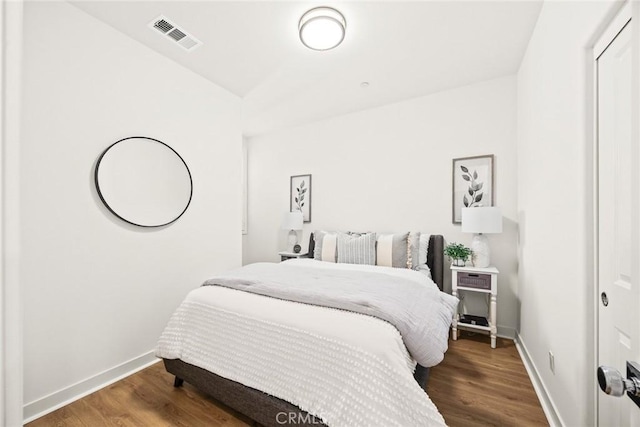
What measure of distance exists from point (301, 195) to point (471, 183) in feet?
7.47

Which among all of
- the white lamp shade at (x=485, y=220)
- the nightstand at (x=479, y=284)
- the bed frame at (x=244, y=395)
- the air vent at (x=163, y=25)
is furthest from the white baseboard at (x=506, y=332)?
the air vent at (x=163, y=25)

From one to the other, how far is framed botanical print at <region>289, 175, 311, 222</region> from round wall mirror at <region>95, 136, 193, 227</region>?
1811mm

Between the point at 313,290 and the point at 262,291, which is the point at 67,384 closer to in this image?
the point at 262,291

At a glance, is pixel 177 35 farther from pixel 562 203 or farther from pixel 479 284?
pixel 479 284

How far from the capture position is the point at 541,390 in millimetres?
1893

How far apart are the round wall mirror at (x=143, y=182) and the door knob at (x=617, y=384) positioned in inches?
107

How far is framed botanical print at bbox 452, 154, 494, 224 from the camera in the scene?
3.00 meters

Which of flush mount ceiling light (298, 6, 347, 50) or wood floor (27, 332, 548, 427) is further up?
flush mount ceiling light (298, 6, 347, 50)

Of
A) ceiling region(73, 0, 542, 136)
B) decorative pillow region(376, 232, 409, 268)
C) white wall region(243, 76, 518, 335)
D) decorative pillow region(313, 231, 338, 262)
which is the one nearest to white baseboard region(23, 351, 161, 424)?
decorative pillow region(313, 231, 338, 262)

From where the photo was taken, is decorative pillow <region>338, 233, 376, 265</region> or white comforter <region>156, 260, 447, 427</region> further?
decorative pillow <region>338, 233, 376, 265</region>

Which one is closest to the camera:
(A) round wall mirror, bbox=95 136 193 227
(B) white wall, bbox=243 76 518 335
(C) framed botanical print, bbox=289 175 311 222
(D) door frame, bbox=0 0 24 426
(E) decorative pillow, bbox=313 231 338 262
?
(D) door frame, bbox=0 0 24 426

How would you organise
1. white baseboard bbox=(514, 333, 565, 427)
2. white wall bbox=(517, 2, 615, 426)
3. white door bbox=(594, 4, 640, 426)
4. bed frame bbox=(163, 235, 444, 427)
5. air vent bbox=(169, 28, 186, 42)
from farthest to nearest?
air vent bbox=(169, 28, 186, 42)
white baseboard bbox=(514, 333, 565, 427)
bed frame bbox=(163, 235, 444, 427)
white wall bbox=(517, 2, 615, 426)
white door bbox=(594, 4, 640, 426)

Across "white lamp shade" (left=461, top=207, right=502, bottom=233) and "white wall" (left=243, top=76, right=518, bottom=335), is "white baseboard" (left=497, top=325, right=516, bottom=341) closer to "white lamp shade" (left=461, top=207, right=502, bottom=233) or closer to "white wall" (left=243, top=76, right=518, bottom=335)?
"white wall" (left=243, top=76, right=518, bottom=335)

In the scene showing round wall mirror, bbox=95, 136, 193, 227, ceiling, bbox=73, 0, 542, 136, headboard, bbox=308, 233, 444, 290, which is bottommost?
headboard, bbox=308, 233, 444, 290
